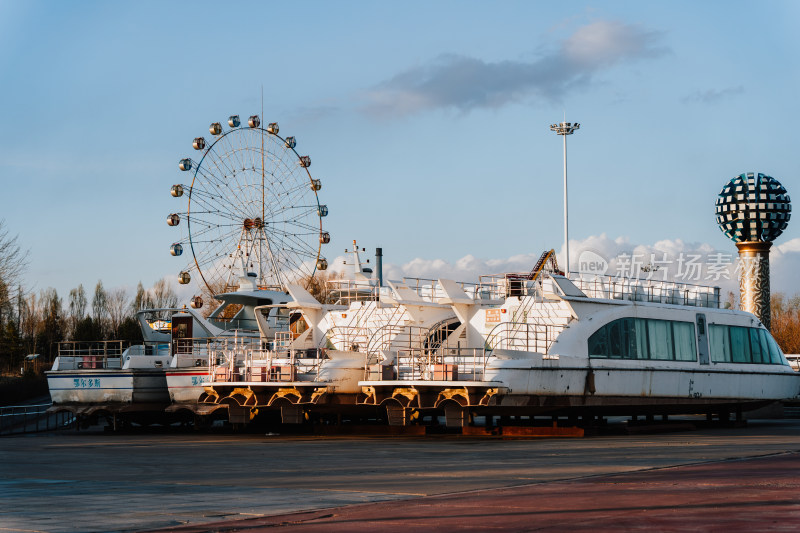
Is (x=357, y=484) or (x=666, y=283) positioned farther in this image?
(x=666, y=283)

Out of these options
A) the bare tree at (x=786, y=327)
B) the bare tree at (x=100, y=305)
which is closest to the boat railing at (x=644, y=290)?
the bare tree at (x=786, y=327)

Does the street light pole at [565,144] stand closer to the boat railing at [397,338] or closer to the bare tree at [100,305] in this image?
the boat railing at [397,338]

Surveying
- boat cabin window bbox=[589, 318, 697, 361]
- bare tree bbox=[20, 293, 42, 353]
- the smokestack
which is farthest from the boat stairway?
bare tree bbox=[20, 293, 42, 353]

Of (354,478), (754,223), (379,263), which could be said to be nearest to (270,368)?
(354,478)

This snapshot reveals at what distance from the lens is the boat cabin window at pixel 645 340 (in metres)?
27.0

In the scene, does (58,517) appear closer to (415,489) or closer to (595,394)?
(415,489)

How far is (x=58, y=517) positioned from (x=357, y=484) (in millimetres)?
4336

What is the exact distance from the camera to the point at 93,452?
21438 millimetres

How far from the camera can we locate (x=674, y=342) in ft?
96.3

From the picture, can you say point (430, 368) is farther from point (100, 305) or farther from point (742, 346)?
point (100, 305)

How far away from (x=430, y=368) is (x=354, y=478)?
392 inches

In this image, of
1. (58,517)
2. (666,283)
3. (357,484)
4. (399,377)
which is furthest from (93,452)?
(666,283)

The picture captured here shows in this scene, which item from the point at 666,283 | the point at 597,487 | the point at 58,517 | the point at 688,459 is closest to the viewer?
the point at 58,517

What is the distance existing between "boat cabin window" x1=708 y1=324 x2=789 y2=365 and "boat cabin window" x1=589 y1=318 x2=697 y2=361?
4.47 ft
